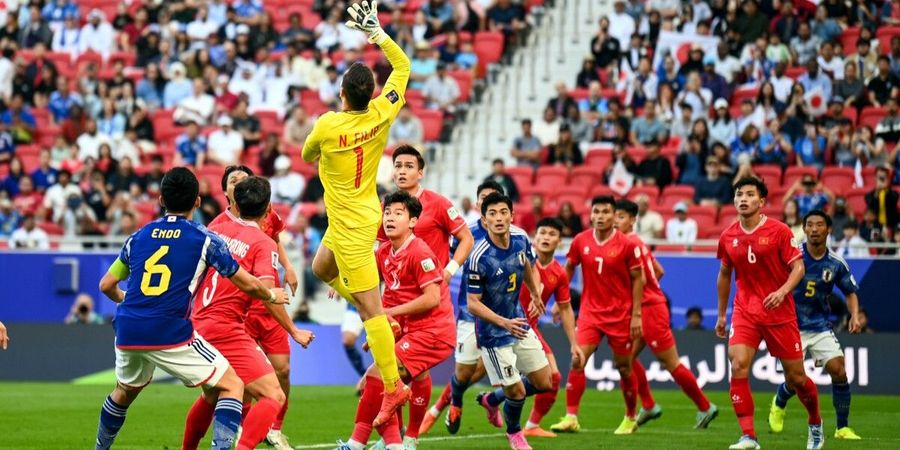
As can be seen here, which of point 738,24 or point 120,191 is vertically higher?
point 738,24

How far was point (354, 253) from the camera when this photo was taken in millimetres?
10641

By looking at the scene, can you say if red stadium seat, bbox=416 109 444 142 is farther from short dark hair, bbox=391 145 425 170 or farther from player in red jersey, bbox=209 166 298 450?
player in red jersey, bbox=209 166 298 450

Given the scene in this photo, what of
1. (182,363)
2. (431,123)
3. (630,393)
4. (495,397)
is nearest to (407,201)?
(182,363)

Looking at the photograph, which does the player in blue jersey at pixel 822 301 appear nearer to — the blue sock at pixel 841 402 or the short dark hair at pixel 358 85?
the blue sock at pixel 841 402

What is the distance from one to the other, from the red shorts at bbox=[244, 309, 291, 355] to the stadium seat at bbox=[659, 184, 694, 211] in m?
12.2

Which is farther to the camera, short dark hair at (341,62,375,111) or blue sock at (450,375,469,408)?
blue sock at (450,375,469,408)

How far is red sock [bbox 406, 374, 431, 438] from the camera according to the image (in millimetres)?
11781

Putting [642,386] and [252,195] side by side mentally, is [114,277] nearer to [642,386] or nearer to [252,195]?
[252,195]

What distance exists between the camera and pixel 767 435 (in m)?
14.0

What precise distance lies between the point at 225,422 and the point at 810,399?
19.7 ft

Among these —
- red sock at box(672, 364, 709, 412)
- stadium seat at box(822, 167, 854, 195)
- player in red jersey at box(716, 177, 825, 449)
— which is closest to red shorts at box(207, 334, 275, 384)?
player in red jersey at box(716, 177, 825, 449)

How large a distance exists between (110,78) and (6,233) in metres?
5.52

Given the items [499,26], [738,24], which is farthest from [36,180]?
[738,24]

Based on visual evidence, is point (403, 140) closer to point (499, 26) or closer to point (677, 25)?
point (499, 26)
